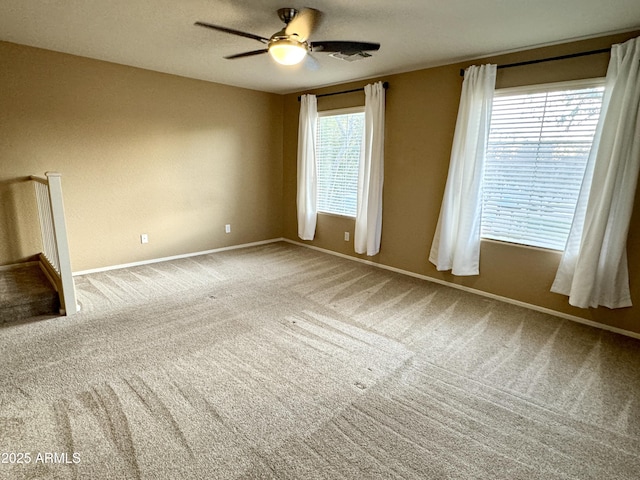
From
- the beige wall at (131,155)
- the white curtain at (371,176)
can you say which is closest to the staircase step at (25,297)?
the beige wall at (131,155)

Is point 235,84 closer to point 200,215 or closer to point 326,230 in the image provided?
point 200,215

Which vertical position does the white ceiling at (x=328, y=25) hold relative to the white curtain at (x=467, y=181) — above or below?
above

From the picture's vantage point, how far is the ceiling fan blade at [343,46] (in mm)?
2289

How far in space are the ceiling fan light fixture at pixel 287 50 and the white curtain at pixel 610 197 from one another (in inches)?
95.4

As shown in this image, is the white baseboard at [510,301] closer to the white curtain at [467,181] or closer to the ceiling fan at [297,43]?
the white curtain at [467,181]

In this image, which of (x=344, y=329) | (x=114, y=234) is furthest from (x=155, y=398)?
(x=114, y=234)

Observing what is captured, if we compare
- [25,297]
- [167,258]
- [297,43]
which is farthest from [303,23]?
[167,258]

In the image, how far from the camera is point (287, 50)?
2.30 meters

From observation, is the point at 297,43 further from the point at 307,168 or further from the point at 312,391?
the point at 307,168

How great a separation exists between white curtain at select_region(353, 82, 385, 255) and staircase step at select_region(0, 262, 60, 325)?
335cm

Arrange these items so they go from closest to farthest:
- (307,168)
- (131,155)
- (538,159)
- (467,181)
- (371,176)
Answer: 1. (538,159)
2. (467,181)
3. (131,155)
4. (371,176)
5. (307,168)

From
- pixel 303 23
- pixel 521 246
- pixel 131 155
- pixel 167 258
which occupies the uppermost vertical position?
pixel 303 23

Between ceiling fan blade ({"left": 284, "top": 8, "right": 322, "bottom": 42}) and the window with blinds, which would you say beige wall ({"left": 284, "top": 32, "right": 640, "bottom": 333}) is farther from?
ceiling fan blade ({"left": 284, "top": 8, "right": 322, "bottom": 42})

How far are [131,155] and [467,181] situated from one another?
394 cm
